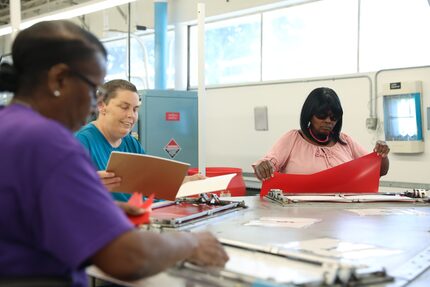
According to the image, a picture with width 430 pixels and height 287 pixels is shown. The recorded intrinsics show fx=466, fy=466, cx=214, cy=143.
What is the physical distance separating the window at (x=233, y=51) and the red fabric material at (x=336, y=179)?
2.55 metres

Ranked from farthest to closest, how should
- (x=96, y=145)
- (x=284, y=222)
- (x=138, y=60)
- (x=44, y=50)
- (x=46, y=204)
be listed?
(x=138, y=60)
(x=96, y=145)
(x=284, y=222)
(x=44, y=50)
(x=46, y=204)

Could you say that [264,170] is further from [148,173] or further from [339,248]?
[339,248]

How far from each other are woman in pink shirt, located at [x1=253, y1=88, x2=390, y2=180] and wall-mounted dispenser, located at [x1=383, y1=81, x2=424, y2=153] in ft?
3.55

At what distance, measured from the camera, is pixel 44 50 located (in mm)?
943

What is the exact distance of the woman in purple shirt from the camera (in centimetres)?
83

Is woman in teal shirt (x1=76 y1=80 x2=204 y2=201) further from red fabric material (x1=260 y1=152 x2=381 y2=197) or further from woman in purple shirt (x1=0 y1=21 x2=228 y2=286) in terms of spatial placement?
woman in purple shirt (x1=0 y1=21 x2=228 y2=286)

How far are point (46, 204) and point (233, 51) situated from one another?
4609mm

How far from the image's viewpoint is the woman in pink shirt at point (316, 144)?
267cm

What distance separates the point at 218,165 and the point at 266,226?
3565 mm

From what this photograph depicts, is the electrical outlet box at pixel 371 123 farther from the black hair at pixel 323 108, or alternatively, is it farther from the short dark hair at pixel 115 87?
the short dark hair at pixel 115 87

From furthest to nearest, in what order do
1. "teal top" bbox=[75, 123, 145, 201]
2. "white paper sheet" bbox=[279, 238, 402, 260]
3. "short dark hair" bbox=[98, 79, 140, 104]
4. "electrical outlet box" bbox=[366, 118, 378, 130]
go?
"electrical outlet box" bbox=[366, 118, 378, 130], "short dark hair" bbox=[98, 79, 140, 104], "teal top" bbox=[75, 123, 145, 201], "white paper sheet" bbox=[279, 238, 402, 260]

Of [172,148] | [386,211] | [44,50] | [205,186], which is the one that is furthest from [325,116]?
[44,50]

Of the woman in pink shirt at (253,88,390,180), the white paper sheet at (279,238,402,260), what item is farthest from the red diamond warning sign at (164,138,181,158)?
the white paper sheet at (279,238,402,260)

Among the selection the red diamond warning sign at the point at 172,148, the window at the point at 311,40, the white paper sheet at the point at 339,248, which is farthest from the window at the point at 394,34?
the white paper sheet at the point at 339,248
